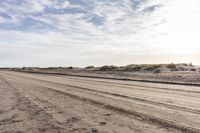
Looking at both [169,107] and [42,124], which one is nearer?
[42,124]

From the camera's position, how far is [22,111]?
11359mm

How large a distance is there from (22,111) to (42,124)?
3105mm

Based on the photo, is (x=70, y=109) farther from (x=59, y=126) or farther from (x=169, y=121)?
(x=169, y=121)

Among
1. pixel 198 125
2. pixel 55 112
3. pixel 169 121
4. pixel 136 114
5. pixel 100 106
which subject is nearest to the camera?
pixel 198 125

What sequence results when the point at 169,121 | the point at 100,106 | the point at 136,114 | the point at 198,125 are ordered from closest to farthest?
Answer: the point at 198,125 → the point at 169,121 → the point at 136,114 → the point at 100,106

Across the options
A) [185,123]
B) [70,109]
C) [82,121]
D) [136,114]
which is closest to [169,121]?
[185,123]

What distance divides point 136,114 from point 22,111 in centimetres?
445

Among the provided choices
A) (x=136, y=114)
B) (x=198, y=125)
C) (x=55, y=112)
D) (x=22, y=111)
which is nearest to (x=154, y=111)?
(x=136, y=114)

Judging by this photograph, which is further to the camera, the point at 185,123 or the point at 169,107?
the point at 169,107

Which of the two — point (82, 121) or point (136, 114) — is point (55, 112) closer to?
point (82, 121)

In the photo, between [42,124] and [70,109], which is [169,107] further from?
[42,124]

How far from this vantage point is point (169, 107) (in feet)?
36.7

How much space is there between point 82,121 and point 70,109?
8.61ft

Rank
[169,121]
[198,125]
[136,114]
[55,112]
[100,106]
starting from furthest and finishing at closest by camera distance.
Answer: [100,106] → [55,112] → [136,114] → [169,121] → [198,125]
